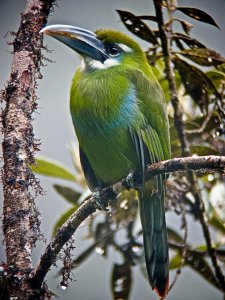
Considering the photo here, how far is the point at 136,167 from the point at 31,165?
413 mm

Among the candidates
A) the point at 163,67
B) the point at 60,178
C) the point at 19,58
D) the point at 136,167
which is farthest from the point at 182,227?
the point at 19,58

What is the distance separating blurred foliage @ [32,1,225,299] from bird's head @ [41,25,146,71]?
0.07 meters

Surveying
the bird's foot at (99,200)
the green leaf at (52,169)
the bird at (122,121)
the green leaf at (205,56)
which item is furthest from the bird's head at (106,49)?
the bird's foot at (99,200)

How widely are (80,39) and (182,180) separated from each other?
2.19 feet

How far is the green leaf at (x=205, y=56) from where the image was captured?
7.01ft

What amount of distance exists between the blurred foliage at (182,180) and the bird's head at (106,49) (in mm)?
71

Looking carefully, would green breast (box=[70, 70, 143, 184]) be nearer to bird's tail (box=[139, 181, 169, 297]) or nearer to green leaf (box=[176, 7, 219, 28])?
bird's tail (box=[139, 181, 169, 297])

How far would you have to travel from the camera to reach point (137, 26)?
2.13 m

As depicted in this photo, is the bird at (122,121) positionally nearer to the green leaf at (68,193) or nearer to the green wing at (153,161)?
the green wing at (153,161)

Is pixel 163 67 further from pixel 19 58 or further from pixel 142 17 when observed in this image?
pixel 19 58

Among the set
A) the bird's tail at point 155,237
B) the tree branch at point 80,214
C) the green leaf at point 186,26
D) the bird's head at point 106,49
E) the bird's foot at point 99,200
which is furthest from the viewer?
the green leaf at point 186,26

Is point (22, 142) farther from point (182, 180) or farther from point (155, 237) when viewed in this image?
point (182, 180)

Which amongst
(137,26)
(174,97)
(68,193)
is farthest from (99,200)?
(137,26)

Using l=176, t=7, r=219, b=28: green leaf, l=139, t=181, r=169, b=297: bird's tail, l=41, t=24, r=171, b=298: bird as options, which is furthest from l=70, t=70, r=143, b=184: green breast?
l=176, t=7, r=219, b=28: green leaf
